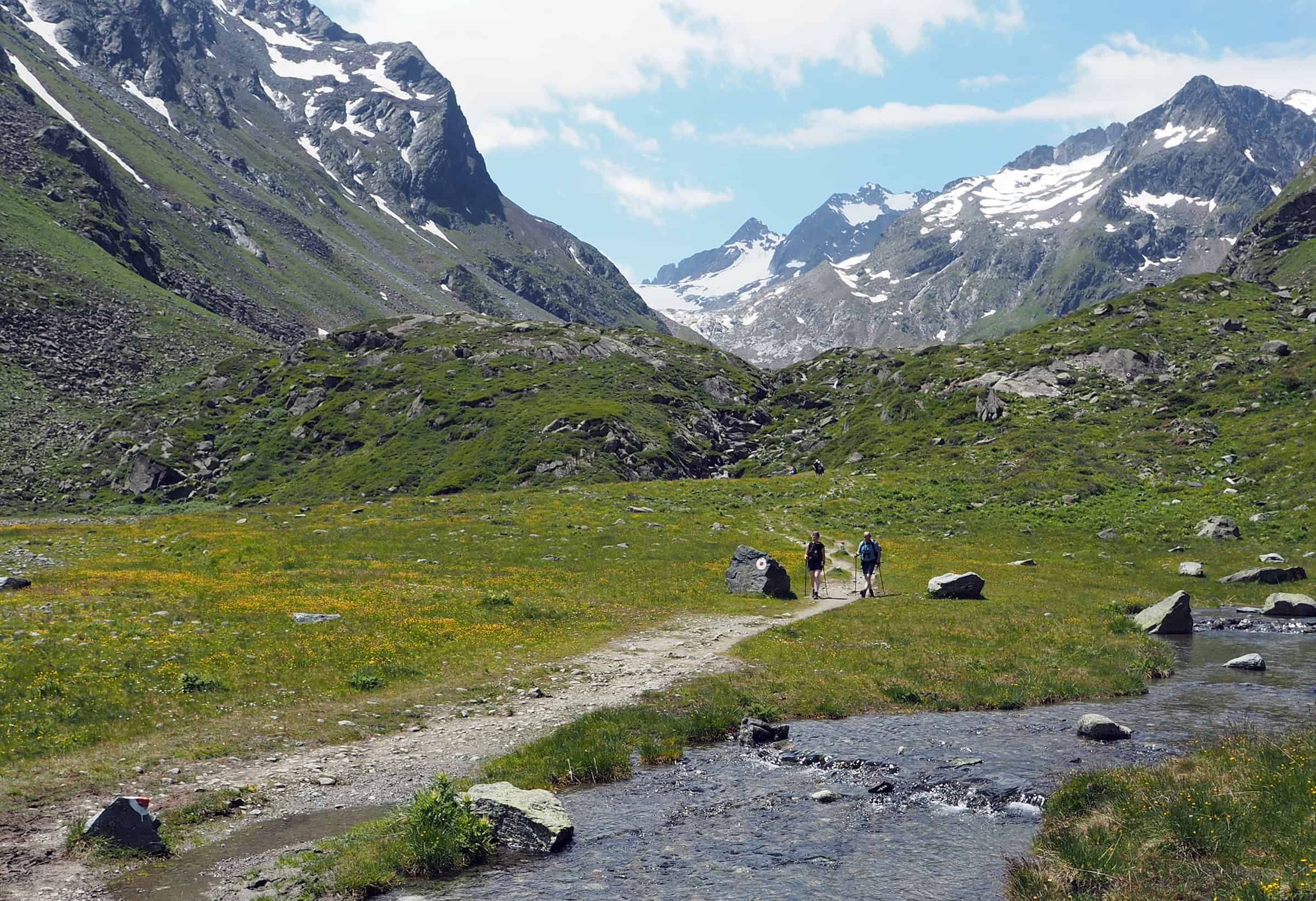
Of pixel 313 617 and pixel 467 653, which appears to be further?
pixel 313 617

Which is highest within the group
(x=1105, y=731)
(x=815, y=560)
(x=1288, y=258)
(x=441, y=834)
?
(x=1288, y=258)

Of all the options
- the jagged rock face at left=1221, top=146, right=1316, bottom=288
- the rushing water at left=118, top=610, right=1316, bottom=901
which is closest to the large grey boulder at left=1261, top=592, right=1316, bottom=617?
the rushing water at left=118, top=610, right=1316, bottom=901

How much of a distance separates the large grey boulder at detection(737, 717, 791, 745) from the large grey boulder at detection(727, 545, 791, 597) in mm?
20920

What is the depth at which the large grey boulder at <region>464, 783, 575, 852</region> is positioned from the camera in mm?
14414

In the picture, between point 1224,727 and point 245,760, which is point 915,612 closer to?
point 1224,727

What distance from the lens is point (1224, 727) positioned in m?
19.6

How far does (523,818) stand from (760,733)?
7.64 meters

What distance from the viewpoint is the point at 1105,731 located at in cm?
1944

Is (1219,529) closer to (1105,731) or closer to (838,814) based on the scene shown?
(1105,731)

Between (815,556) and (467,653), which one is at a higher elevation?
(467,653)

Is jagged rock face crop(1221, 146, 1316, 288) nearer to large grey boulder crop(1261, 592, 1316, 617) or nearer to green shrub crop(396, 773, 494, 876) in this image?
large grey boulder crop(1261, 592, 1316, 617)

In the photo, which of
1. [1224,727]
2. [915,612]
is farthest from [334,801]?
[915,612]

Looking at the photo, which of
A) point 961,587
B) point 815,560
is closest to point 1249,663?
point 961,587

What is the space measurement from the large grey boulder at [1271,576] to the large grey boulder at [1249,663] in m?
18.7
